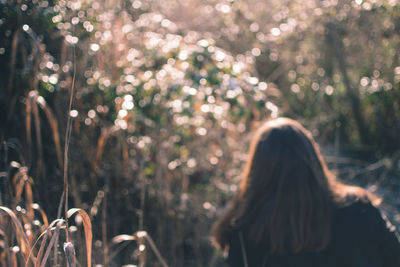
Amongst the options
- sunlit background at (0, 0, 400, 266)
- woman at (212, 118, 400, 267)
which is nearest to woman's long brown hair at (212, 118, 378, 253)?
woman at (212, 118, 400, 267)

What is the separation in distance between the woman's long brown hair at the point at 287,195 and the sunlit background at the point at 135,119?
49 cm

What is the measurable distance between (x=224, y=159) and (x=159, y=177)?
64cm

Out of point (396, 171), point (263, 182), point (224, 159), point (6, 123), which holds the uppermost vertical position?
point (6, 123)

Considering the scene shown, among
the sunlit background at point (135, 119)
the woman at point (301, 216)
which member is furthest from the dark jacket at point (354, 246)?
the sunlit background at point (135, 119)

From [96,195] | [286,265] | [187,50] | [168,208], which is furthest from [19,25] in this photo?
[286,265]

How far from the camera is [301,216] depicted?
1.72 m

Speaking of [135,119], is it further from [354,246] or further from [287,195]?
[354,246]

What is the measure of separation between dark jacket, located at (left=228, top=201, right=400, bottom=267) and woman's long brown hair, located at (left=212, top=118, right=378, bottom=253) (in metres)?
0.05

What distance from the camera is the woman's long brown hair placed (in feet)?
5.63

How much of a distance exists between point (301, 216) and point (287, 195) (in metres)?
0.10

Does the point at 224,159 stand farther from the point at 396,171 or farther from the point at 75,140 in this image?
the point at 396,171

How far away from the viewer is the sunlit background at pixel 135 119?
2291 mm

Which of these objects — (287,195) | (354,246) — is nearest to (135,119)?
(287,195)

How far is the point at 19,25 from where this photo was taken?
229 cm
